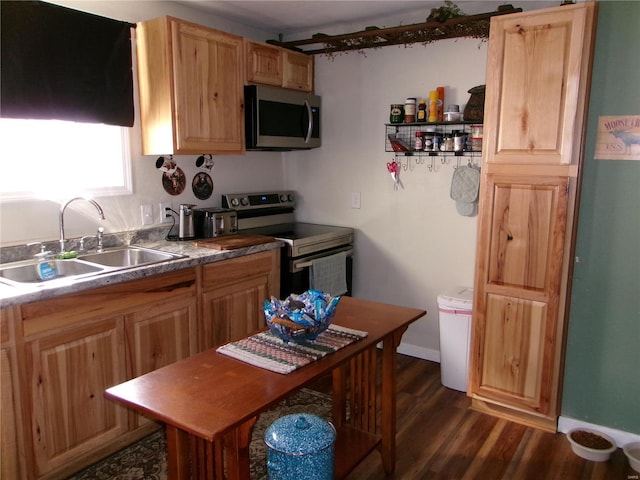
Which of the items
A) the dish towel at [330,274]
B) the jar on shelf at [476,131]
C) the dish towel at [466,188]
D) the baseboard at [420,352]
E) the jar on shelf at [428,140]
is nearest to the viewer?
the jar on shelf at [476,131]

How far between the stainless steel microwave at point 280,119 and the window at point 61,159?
0.79m

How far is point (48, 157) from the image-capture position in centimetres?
264

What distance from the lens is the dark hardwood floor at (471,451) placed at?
2.30 metres

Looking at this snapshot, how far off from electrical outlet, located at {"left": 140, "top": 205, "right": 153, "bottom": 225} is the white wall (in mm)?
1335

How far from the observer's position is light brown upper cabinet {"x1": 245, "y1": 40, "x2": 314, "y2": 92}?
128 inches

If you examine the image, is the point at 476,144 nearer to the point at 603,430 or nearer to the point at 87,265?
the point at 603,430

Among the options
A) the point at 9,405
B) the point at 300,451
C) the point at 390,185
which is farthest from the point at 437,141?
the point at 9,405

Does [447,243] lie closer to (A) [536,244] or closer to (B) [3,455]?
(A) [536,244]

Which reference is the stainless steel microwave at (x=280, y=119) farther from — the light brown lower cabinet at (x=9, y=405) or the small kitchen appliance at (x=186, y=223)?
the light brown lower cabinet at (x=9, y=405)

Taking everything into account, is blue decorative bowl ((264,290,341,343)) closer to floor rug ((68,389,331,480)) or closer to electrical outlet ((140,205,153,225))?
floor rug ((68,389,331,480))

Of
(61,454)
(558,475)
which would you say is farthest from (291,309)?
(558,475)

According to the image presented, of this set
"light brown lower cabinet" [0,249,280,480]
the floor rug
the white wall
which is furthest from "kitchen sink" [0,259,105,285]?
the white wall

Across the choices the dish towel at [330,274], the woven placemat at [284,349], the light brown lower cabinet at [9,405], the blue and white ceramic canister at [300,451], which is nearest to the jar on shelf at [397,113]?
the dish towel at [330,274]

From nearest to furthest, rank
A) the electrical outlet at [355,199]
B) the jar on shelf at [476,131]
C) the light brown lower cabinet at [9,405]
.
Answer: the light brown lower cabinet at [9,405] → the jar on shelf at [476,131] → the electrical outlet at [355,199]
